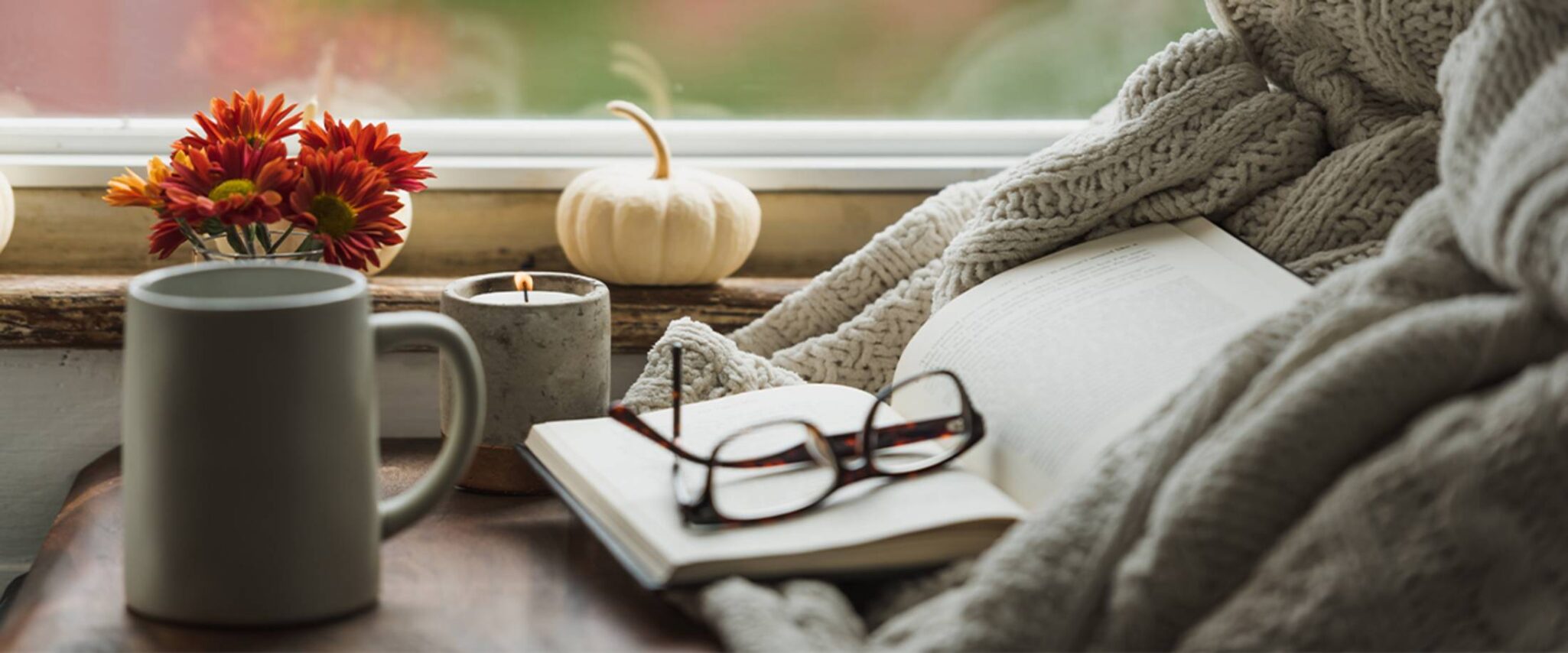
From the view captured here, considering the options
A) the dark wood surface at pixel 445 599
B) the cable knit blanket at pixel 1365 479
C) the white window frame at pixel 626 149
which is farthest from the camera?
the white window frame at pixel 626 149

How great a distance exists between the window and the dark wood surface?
1.66ft

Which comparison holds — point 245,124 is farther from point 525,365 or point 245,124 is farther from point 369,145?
point 525,365

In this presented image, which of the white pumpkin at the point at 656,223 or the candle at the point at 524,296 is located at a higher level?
the white pumpkin at the point at 656,223

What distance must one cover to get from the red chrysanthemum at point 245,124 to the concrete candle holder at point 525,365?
0.50 ft

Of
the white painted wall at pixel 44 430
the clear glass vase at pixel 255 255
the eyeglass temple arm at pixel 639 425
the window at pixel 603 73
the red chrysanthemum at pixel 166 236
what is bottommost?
the white painted wall at pixel 44 430

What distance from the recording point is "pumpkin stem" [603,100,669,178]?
1.10m

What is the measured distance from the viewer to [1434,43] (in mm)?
807

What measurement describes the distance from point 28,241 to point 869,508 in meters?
0.86

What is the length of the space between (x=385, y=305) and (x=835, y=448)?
547 millimetres

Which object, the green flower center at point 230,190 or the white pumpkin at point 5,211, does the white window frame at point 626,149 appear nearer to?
the white pumpkin at point 5,211

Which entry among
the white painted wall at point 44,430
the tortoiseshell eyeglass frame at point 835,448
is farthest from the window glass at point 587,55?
the tortoiseshell eyeglass frame at point 835,448

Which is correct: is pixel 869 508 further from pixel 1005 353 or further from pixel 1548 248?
pixel 1548 248

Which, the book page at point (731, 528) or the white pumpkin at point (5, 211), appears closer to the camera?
the book page at point (731, 528)

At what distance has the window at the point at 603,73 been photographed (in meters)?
1.25
